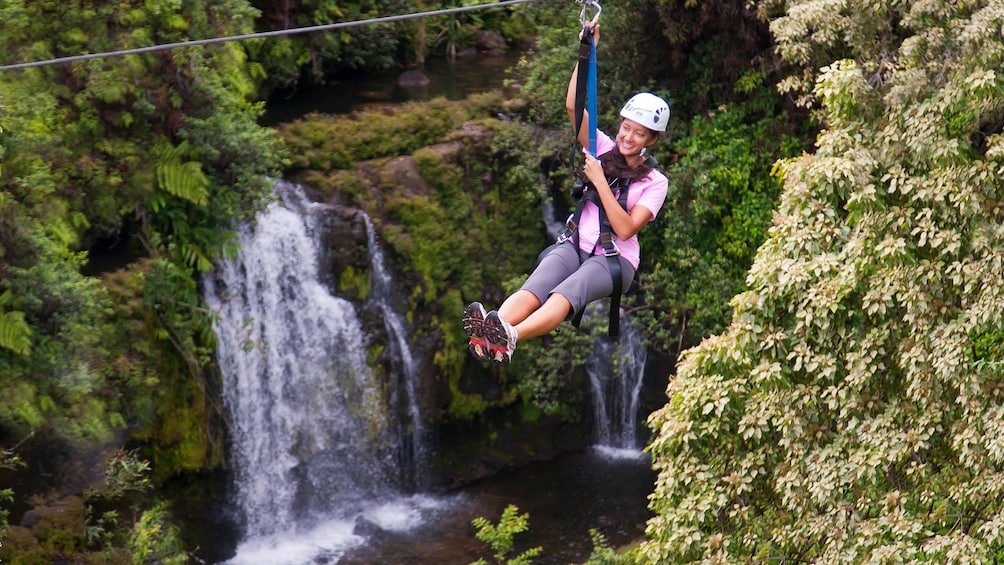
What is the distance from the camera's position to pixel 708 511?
9000mm

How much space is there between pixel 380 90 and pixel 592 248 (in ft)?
40.3

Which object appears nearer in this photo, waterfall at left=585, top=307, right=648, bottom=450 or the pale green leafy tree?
the pale green leafy tree

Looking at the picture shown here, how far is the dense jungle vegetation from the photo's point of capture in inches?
318

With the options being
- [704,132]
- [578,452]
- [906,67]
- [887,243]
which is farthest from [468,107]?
[887,243]

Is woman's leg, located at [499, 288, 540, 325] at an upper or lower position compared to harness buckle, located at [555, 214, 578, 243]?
lower

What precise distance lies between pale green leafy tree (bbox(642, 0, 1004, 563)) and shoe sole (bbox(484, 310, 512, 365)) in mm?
3009

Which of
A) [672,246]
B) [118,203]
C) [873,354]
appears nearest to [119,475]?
[118,203]

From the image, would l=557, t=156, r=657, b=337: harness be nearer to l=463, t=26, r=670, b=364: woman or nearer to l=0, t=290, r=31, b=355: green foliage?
l=463, t=26, r=670, b=364: woman

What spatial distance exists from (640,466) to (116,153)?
8.39m

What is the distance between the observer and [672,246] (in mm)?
14859

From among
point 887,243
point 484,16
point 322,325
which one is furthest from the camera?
point 484,16

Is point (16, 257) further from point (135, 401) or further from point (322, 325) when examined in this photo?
point (322, 325)

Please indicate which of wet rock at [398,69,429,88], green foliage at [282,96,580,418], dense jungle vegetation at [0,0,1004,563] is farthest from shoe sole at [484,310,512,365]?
wet rock at [398,69,429,88]

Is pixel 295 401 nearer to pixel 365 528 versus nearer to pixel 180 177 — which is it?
pixel 365 528
